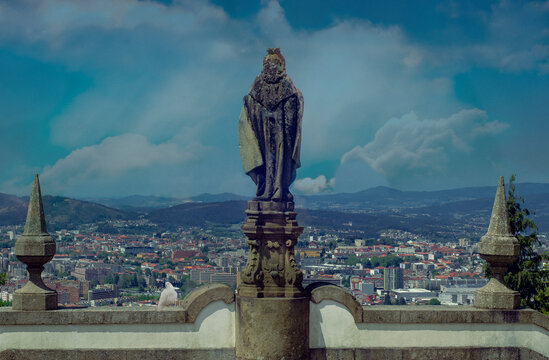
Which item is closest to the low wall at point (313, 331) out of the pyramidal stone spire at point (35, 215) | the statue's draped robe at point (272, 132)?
the pyramidal stone spire at point (35, 215)

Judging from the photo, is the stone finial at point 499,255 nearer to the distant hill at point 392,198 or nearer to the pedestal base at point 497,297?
the pedestal base at point 497,297

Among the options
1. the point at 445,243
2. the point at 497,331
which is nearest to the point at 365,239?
the point at 445,243

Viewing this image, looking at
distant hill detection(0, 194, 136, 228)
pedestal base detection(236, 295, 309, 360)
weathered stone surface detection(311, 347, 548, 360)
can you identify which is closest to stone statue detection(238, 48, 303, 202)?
pedestal base detection(236, 295, 309, 360)

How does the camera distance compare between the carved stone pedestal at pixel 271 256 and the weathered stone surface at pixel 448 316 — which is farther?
the weathered stone surface at pixel 448 316

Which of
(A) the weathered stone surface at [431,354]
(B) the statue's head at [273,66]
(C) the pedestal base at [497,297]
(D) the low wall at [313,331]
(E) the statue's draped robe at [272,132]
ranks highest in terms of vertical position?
(B) the statue's head at [273,66]

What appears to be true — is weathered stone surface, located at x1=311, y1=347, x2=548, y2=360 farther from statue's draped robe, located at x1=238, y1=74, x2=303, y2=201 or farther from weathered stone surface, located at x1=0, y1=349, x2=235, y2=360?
statue's draped robe, located at x1=238, y1=74, x2=303, y2=201

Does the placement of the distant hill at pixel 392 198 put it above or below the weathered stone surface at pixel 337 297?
above

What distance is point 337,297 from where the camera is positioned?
8430 mm

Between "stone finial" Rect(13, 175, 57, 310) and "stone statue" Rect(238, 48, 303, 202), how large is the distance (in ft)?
9.08

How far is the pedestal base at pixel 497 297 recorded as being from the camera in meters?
8.62

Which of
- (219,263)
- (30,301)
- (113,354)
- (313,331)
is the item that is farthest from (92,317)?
(219,263)

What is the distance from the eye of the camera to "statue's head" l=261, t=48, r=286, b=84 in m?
8.62

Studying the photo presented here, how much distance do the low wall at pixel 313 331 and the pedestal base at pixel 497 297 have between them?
11 centimetres

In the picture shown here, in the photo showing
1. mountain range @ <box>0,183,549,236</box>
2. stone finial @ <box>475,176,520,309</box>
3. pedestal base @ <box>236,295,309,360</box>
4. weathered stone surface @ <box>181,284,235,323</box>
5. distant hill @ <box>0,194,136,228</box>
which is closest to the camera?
pedestal base @ <box>236,295,309,360</box>
